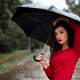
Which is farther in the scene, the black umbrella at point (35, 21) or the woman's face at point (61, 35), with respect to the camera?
the black umbrella at point (35, 21)

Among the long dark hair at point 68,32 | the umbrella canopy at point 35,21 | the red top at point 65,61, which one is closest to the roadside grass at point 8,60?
the umbrella canopy at point 35,21

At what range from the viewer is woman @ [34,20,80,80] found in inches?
177

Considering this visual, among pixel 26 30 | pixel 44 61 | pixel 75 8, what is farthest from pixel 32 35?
pixel 75 8

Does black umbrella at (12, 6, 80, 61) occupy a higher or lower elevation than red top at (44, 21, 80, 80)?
higher

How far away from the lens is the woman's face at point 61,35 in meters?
4.69

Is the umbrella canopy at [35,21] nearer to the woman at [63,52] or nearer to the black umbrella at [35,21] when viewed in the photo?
the black umbrella at [35,21]

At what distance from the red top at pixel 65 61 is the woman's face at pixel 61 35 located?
0.43 ft

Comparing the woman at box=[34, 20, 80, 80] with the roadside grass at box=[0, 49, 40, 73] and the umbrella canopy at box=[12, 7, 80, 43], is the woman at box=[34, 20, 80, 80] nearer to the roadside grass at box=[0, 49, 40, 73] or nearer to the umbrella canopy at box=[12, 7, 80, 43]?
the umbrella canopy at box=[12, 7, 80, 43]

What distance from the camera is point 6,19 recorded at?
23453mm

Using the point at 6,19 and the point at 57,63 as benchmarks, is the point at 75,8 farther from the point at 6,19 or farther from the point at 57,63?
the point at 57,63

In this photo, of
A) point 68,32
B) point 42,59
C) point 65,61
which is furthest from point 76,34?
point 42,59

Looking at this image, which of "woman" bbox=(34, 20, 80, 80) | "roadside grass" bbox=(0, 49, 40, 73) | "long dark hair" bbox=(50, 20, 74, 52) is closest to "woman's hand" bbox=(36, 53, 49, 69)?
"woman" bbox=(34, 20, 80, 80)

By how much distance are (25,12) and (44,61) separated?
73 centimetres

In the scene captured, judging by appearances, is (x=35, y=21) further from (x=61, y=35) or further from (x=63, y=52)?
(x=63, y=52)
